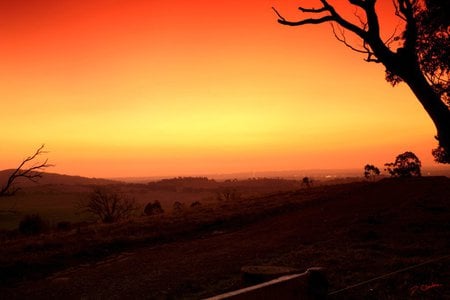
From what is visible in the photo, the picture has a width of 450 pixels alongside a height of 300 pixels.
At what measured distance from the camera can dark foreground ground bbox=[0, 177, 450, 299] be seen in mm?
12873

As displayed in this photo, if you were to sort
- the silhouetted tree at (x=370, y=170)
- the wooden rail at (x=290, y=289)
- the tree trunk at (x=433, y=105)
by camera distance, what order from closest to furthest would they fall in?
the wooden rail at (x=290, y=289) < the tree trunk at (x=433, y=105) < the silhouetted tree at (x=370, y=170)

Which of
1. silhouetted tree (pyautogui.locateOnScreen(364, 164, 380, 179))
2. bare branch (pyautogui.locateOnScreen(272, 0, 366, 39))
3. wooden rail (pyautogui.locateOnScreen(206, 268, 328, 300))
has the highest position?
bare branch (pyautogui.locateOnScreen(272, 0, 366, 39))

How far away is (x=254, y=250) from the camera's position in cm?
1916

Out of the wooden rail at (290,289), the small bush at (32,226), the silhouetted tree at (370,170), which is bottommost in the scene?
the small bush at (32,226)

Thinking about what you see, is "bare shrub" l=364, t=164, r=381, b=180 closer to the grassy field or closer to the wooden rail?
the grassy field

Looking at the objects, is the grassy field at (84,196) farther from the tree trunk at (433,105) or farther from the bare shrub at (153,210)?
the tree trunk at (433,105)

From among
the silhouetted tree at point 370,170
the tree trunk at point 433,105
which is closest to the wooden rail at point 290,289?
the tree trunk at point 433,105

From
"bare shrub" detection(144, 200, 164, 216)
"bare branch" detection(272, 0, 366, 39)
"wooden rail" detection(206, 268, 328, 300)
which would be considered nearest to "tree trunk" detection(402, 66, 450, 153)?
"bare branch" detection(272, 0, 366, 39)

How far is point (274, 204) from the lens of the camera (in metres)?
33.1

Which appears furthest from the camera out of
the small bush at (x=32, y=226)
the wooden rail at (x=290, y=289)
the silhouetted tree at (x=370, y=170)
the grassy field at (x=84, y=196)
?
the grassy field at (x=84, y=196)

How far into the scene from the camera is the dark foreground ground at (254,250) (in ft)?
42.2

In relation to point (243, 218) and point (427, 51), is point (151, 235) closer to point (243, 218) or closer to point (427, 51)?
point (243, 218)

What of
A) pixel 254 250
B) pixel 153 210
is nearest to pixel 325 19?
pixel 254 250

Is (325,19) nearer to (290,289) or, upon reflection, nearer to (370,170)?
(290,289)
